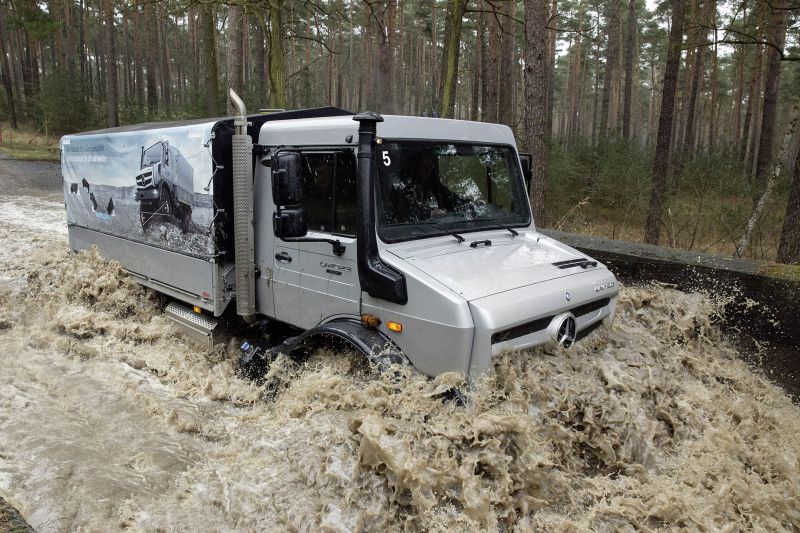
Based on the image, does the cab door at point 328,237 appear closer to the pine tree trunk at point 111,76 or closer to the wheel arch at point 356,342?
the wheel arch at point 356,342

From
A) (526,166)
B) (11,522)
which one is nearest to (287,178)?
(526,166)

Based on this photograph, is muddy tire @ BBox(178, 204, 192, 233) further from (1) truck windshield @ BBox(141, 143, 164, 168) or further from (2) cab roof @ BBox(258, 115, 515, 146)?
(2) cab roof @ BBox(258, 115, 515, 146)

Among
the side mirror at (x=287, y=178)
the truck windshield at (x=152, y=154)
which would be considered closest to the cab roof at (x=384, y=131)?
the side mirror at (x=287, y=178)

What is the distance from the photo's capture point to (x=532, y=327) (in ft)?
13.1

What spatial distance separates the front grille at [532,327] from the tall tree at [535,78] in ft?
14.5

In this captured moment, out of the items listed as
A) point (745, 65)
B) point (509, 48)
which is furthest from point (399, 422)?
point (745, 65)

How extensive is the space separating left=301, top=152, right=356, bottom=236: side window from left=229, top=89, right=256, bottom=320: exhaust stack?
710 mm

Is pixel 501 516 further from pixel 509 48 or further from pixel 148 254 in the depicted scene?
pixel 509 48

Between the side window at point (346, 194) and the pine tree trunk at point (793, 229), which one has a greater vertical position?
the side window at point (346, 194)

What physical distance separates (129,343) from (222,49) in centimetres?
4674

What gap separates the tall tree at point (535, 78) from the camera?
8.56 metres

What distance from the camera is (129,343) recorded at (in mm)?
6469

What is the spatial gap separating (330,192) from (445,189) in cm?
94

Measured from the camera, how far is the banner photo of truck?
5520mm
